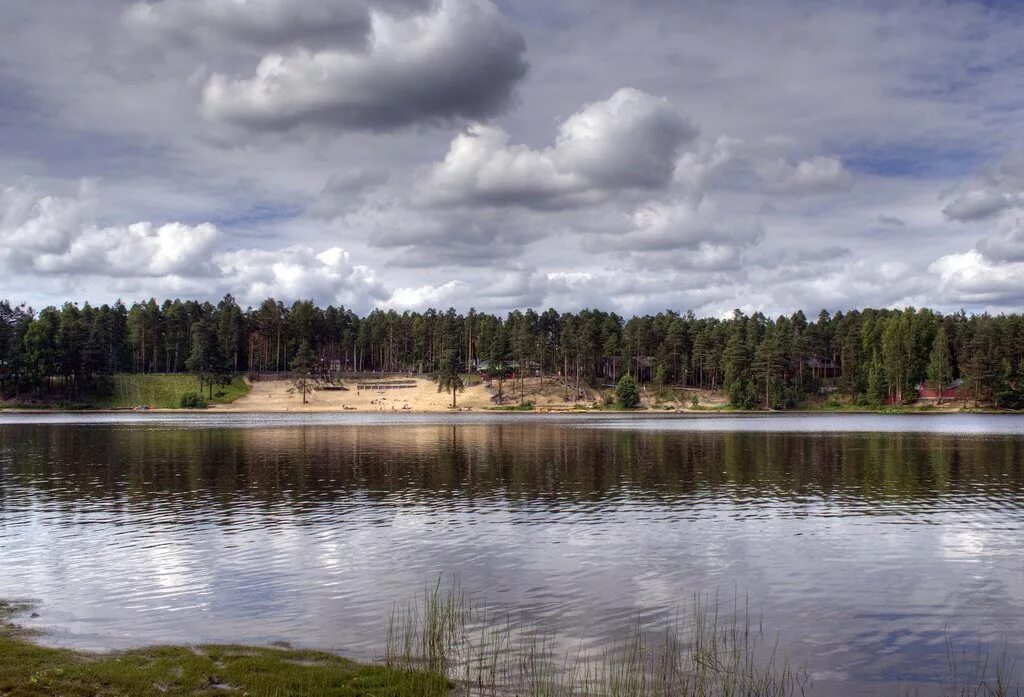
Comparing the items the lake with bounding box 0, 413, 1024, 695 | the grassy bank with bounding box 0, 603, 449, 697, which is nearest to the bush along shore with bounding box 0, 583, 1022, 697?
the grassy bank with bounding box 0, 603, 449, 697

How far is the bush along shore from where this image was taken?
1673 cm

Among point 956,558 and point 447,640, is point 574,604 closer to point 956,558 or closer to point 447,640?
point 447,640

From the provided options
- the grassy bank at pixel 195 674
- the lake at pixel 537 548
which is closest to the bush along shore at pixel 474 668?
the grassy bank at pixel 195 674

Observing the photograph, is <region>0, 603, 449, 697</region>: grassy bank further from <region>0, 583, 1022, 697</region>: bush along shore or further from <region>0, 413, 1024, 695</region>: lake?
<region>0, 413, 1024, 695</region>: lake

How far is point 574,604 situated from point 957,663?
413 inches

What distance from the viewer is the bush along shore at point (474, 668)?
54.9ft

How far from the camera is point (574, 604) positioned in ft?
81.5

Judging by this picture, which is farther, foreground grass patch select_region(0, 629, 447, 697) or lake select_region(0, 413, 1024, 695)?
lake select_region(0, 413, 1024, 695)

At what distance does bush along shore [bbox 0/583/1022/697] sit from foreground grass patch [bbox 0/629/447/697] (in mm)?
26

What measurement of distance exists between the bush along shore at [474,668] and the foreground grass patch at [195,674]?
0.08 ft

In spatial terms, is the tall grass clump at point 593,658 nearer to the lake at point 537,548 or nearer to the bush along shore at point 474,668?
the bush along shore at point 474,668

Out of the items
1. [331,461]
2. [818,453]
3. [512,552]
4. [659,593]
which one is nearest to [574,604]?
[659,593]

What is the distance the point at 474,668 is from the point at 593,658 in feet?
10.1

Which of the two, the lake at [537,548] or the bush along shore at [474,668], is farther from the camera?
the lake at [537,548]
